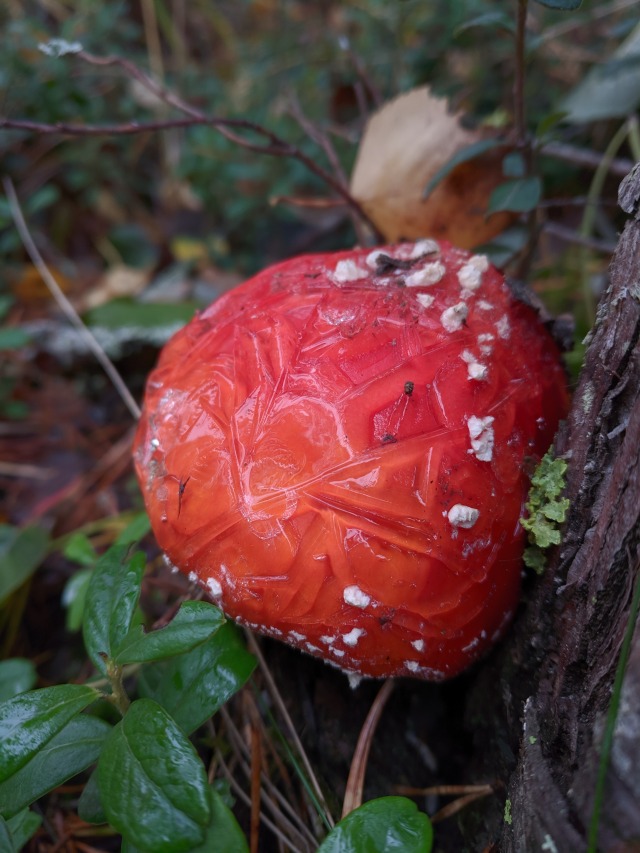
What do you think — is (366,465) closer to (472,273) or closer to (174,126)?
(472,273)

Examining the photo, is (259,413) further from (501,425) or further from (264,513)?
(501,425)

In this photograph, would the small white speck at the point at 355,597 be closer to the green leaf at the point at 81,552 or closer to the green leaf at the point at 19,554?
the green leaf at the point at 81,552

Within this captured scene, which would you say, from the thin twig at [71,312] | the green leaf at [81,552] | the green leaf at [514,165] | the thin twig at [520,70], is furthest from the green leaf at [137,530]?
the thin twig at [520,70]

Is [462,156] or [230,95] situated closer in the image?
[462,156]

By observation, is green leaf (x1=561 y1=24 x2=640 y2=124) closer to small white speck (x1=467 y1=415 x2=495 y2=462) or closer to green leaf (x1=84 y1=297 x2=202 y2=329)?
small white speck (x1=467 y1=415 x2=495 y2=462)

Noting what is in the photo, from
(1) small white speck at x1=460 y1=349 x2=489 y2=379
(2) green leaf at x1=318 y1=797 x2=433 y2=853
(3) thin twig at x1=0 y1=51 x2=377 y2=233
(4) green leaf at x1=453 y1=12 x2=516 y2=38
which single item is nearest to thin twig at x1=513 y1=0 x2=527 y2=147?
(4) green leaf at x1=453 y1=12 x2=516 y2=38

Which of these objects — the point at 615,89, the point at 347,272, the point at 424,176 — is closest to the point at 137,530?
the point at 347,272
